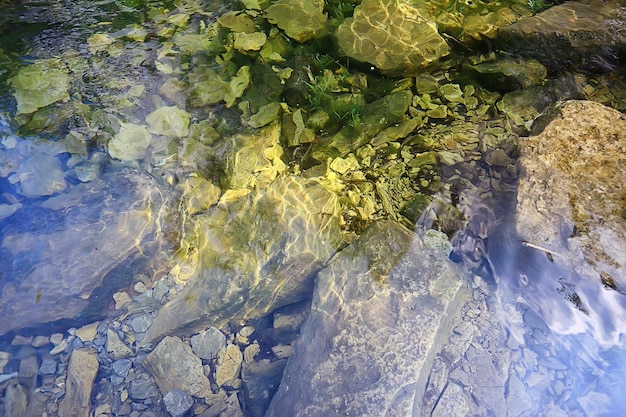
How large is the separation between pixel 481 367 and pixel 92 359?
3084 millimetres

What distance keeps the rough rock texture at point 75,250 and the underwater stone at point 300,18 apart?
232cm

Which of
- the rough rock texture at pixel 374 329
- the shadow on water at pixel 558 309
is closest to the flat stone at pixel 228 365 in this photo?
the rough rock texture at pixel 374 329

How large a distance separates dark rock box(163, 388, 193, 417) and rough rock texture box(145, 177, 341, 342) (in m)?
0.48

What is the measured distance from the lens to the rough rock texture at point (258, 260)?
3.75m

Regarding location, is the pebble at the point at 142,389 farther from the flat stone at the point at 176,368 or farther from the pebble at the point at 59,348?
the pebble at the point at 59,348

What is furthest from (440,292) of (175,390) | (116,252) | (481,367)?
(116,252)

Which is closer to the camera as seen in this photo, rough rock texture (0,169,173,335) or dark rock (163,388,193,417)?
dark rock (163,388,193,417)

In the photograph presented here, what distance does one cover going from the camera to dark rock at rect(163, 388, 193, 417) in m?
3.48

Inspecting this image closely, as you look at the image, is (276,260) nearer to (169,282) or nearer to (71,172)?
(169,282)

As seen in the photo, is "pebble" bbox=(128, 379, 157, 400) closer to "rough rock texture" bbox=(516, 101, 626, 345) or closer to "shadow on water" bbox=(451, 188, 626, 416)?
"shadow on water" bbox=(451, 188, 626, 416)

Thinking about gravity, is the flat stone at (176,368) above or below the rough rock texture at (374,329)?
below

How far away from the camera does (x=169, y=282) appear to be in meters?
3.95

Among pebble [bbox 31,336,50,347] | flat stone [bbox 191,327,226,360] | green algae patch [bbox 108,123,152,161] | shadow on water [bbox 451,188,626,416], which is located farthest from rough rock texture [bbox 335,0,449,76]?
pebble [bbox 31,336,50,347]

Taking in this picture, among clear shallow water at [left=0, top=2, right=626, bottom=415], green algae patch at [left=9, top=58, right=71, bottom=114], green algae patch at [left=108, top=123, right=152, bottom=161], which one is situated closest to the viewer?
clear shallow water at [left=0, top=2, right=626, bottom=415]
